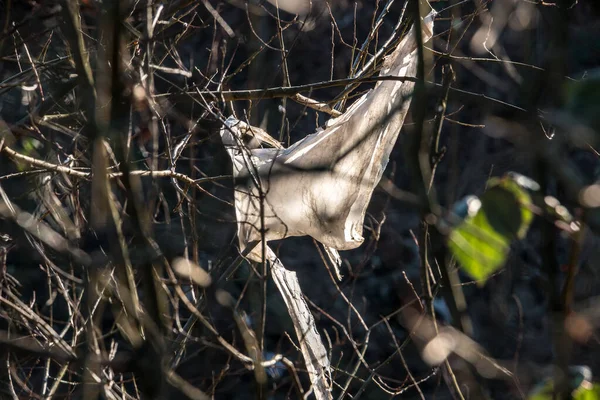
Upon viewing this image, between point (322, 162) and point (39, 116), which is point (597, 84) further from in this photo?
point (39, 116)

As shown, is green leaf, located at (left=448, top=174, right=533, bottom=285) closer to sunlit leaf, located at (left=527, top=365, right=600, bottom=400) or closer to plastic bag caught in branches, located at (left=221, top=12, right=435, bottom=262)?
sunlit leaf, located at (left=527, top=365, right=600, bottom=400)

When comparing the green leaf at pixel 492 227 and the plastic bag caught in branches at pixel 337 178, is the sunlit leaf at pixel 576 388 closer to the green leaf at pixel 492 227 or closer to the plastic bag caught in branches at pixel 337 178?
the green leaf at pixel 492 227

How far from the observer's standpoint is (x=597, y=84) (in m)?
0.73

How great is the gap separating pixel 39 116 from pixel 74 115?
20cm

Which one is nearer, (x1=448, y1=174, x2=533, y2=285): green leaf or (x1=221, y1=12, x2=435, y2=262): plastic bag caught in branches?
(x1=448, y1=174, x2=533, y2=285): green leaf

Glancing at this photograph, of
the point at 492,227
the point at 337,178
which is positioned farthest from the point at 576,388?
the point at 337,178

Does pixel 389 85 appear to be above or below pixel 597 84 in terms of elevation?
below

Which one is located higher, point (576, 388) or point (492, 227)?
point (492, 227)

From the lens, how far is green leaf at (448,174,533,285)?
98cm

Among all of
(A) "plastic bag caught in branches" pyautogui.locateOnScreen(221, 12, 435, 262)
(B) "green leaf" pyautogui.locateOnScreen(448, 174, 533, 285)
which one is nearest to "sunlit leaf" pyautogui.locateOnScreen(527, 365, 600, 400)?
(B) "green leaf" pyautogui.locateOnScreen(448, 174, 533, 285)

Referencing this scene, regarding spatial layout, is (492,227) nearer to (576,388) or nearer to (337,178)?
(576,388)

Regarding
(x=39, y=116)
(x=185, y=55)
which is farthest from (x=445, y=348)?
(x=185, y=55)

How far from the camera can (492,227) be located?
986 millimetres

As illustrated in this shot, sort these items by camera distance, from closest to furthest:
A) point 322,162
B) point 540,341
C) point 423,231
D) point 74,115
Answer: point 423,231 → point 322,162 → point 74,115 → point 540,341
